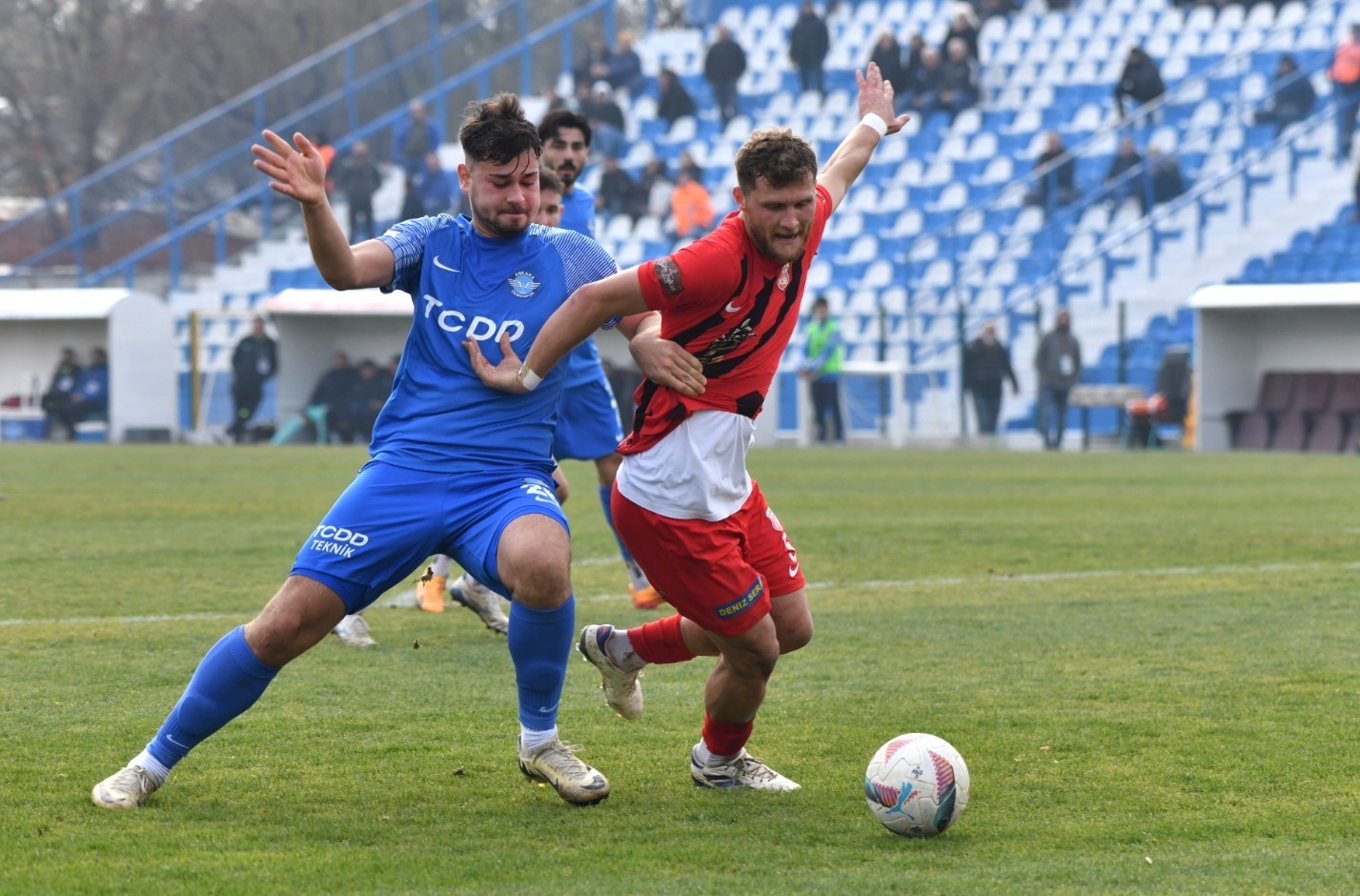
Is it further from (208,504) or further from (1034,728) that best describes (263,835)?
(208,504)

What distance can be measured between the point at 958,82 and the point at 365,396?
1198 centimetres

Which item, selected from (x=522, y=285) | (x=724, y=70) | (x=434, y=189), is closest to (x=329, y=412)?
(x=434, y=189)

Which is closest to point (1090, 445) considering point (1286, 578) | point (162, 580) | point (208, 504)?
point (208, 504)

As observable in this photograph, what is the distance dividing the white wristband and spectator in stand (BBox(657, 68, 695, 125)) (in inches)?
1132

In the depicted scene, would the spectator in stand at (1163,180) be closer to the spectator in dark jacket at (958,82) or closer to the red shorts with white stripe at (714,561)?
the spectator in dark jacket at (958,82)

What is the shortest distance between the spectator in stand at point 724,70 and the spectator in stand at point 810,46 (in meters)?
1.02

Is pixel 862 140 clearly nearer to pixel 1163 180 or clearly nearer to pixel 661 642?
pixel 661 642

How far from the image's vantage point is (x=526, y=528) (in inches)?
181

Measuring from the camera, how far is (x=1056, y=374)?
25.3m

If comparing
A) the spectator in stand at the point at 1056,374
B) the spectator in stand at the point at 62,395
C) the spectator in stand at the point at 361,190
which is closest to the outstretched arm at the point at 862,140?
the spectator in stand at the point at 1056,374

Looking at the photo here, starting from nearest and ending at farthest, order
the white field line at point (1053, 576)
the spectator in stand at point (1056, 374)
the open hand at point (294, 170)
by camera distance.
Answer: the open hand at point (294, 170) → the white field line at point (1053, 576) → the spectator in stand at point (1056, 374)

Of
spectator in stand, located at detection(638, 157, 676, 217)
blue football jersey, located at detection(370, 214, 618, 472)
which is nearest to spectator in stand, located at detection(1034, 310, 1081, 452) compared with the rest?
spectator in stand, located at detection(638, 157, 676, 217)

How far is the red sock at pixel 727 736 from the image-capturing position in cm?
487

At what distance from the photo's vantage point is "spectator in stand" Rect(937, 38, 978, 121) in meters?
31.8
